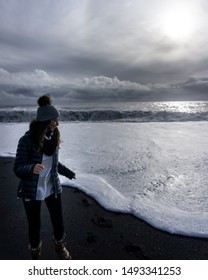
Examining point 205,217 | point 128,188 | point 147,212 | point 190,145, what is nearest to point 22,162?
point 147,212

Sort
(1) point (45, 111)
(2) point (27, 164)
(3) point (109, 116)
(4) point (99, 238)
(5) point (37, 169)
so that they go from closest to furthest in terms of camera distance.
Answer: (5) point (37, 169)
(2) point (27, 164)
(1) point (45, 111)
(4) point (99, 238)
(3) point (109, 116)

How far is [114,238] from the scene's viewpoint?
14.0 feet

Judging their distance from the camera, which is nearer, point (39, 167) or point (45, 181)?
point (39, 167)

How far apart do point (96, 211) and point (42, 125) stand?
244 cm

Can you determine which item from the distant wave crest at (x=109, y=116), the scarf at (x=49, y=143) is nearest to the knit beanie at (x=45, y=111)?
the scarf at (x=49, y=143)

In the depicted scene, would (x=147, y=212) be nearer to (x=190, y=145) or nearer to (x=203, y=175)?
(x=203, y=175)

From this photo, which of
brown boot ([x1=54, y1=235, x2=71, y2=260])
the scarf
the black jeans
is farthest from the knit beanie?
brown boot ([x1=54, y1=235, x2=71, y2=260])

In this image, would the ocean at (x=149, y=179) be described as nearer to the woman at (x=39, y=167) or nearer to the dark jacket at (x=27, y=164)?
the woman at (x=39, y=167)

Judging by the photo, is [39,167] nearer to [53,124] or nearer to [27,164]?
[27,164]

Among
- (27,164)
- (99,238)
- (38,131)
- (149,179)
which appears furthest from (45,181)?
(149,179)

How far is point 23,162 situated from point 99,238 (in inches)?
69.6

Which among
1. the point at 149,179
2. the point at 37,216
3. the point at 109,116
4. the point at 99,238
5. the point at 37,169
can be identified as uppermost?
the point at 109,116

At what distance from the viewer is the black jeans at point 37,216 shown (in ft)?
11.2

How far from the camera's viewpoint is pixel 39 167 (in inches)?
122
